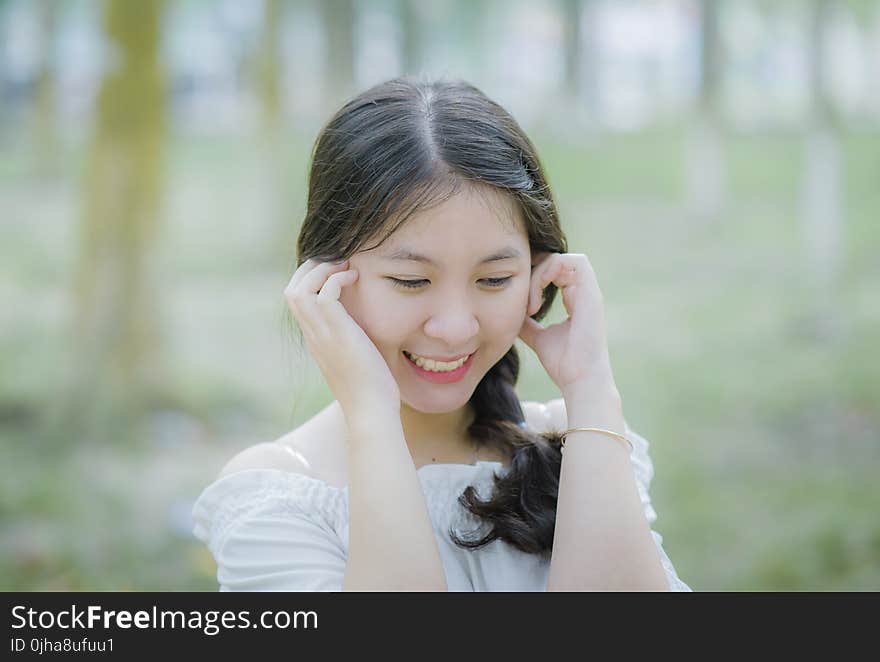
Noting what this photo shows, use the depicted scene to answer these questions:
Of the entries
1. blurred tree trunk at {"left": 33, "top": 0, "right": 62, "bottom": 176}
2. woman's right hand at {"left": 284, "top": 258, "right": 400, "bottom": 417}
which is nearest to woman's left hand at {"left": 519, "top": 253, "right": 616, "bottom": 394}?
woman's right hand at {"left": 284, "top": 258, "right": 400, "bottom": 417}

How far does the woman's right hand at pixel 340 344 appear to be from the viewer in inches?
45.4

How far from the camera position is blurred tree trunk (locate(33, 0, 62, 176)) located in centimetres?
419

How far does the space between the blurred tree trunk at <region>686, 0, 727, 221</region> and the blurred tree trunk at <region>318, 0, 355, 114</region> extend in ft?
Answer: 4.72

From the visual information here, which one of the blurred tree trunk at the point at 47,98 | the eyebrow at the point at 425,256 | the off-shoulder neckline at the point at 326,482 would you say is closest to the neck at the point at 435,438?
the off-shoulder neckline at the point at 326,482

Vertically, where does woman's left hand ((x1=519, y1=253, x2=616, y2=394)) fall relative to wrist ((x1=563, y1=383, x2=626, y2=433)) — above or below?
above

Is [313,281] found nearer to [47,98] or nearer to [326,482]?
[326,482]

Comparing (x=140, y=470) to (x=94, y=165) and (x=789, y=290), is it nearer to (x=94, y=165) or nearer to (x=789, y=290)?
(x=94, y=165)

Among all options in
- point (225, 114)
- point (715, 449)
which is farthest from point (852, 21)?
point (225, 114)

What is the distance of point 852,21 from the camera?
13.5ft

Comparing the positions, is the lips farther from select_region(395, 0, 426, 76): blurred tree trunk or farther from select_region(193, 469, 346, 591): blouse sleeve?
select_region(395, 0, 426, 76): blurred tree trunk

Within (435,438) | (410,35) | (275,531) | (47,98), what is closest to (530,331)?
(435,438)

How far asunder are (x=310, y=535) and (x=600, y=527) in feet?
1.08

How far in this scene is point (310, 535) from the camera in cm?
118

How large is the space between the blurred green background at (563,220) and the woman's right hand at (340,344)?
2148 mm
